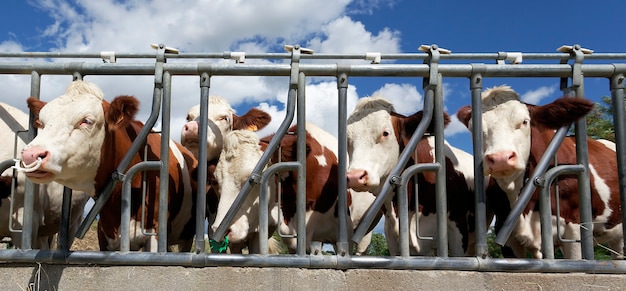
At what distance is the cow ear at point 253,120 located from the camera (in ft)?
19.5

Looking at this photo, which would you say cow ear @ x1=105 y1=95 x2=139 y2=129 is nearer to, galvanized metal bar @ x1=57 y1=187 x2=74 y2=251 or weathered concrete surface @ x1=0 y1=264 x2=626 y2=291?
galvanized metal bar @ x1=57 y1=187 x2=74 y2=251

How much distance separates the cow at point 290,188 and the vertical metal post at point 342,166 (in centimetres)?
83

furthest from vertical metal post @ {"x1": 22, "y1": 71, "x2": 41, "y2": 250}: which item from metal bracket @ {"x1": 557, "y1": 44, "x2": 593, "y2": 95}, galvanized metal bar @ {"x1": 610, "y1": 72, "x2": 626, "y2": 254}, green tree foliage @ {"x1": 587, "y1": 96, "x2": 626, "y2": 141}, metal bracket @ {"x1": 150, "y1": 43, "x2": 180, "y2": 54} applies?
green tree foliage @ {"x1": 587, "y1": 96, "x2": 626, "y2": 141}

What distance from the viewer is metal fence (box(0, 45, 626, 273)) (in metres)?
3.59

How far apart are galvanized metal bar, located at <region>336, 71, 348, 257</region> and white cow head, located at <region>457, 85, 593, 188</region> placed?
112cm

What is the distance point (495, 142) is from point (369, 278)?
1.57 metres

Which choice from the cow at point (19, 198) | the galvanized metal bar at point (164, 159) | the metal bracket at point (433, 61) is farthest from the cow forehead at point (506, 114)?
the cow at point (19, 198)

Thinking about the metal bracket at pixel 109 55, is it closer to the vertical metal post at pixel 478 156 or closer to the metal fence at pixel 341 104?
the metal fence at pixel 341 104

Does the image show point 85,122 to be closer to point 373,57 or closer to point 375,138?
point 373,57

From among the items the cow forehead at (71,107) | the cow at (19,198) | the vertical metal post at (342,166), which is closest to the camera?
the vertical metal post at (342,166)

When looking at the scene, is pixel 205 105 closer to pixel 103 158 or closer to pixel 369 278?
pixel 103 158

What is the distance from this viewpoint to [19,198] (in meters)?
5.06

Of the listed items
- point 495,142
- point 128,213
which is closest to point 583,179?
point 495,142

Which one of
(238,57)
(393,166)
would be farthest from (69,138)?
(393,166)
